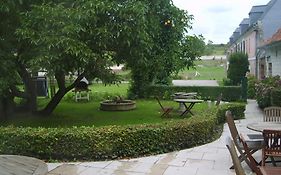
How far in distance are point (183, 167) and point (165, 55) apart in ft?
18.2

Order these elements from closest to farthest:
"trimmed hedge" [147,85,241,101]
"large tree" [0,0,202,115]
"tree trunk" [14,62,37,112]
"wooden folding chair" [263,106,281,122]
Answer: "large tree" [0,0,202,115] < "wooden folding chair" [263,106,281,122] < "tree trunk" [14,62,37,112] < "trimmed hedge" [147,85,241,101]

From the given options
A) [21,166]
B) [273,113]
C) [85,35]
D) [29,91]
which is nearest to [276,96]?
[273,113]

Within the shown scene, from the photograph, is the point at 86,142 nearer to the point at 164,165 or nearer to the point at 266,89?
the point at 164,165

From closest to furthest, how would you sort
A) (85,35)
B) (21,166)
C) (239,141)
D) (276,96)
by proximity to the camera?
(21,166) < (239,141) < (85,35) < (276,96)

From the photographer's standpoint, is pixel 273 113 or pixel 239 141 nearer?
pixel 239 141

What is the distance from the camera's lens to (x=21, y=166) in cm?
369

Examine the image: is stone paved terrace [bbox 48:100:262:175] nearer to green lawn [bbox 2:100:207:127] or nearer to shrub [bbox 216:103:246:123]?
green lawn [bbox 2:100:207:127]

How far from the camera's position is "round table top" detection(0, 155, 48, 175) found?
137 inches

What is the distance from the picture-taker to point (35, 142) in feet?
25.6

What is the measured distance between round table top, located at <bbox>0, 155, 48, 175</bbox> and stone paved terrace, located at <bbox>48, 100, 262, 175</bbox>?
3.03 meters

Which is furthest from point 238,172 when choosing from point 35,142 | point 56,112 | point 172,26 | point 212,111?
point 56,112

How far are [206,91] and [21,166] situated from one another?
18896mm

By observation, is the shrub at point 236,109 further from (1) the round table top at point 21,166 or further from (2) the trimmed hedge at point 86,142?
(1) the round table top at point 21,166

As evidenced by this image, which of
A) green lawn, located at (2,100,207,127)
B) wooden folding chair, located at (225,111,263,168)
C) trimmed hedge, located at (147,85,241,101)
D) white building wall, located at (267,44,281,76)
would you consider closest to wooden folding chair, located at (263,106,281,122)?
wooden folding chair, located at (225,111,263,168)
